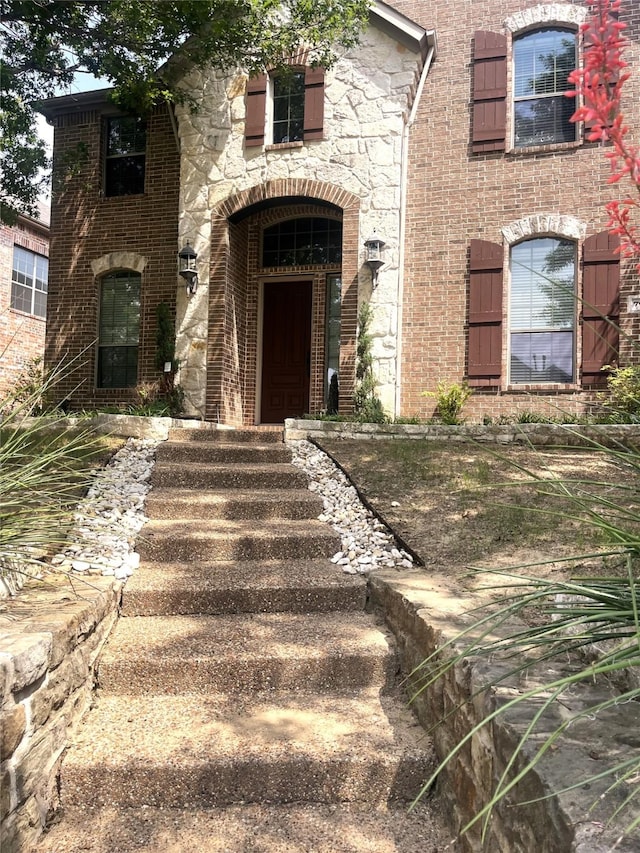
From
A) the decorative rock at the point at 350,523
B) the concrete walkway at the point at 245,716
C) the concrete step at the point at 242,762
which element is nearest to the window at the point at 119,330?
the decorative rock at the point at 350,523

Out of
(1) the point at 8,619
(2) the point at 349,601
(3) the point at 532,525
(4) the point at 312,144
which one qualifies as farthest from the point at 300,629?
(4) the point at 312,144

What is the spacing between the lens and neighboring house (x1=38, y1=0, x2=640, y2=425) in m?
8.52

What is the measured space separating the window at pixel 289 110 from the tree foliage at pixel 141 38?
468mm

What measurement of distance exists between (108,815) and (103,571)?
56.8 inches

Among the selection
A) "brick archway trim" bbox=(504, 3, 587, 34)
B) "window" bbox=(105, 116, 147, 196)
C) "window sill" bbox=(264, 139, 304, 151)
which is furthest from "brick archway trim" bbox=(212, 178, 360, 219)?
"brick archway trim" bbox=(504, 3, 587, 34)

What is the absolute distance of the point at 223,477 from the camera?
5387 mm

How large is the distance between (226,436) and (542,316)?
4.55 m

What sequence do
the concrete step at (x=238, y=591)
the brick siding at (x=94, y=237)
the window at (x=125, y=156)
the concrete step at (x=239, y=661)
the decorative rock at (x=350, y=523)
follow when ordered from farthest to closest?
the window at (x=125, y=156) < the brick siding at (x=94, y=237) < the decorative rock at (x=350, y=523) < the concrete step at (x=238, y=591) < the concrete step at (x=239, y=661)

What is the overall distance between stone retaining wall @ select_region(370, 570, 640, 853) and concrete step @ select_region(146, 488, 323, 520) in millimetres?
2032

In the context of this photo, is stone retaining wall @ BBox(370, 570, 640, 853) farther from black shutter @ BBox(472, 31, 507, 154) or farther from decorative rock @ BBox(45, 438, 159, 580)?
black shutter @ BBox(472, 31, 507, 154)

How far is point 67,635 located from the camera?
8.38 ft

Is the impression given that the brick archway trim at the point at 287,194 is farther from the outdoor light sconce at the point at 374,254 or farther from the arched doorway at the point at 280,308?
the outdoor light sconce at the point at 374,254

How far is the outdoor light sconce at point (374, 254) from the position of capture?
27.4 feet

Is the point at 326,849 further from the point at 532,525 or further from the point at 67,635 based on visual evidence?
the point at 532,525
